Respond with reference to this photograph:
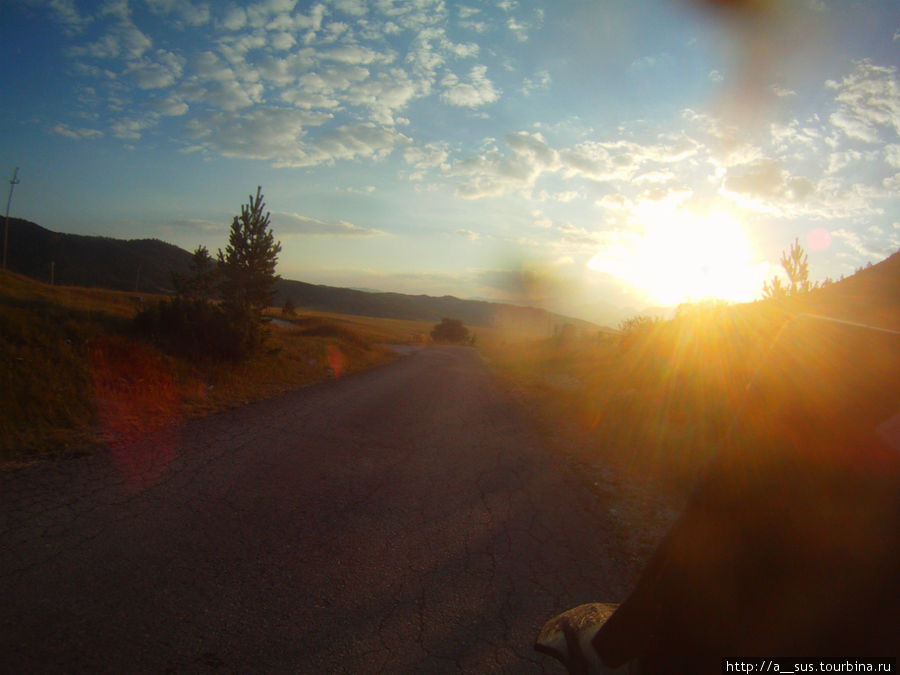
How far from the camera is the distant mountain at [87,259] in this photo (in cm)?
10431

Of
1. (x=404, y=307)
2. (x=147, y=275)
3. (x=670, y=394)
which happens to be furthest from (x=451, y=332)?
(x=404, y=307)

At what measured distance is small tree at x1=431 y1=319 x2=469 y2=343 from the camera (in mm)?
82469

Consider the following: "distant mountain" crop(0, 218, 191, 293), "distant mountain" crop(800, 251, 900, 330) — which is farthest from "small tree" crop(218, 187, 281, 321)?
"distant mountain" crop(0, 218, 191, 293)

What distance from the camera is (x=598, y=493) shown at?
6906 mm

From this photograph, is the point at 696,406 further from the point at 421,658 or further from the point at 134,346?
the point at 134,346

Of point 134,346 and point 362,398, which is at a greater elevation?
point 134,346

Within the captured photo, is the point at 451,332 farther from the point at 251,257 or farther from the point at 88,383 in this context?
the point at 88,383

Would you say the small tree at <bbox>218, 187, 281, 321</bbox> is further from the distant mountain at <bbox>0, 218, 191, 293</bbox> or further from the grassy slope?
the distant mountain at <bbox>0, 218, 191, 293</bbox>

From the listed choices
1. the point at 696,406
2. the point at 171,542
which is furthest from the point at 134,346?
the point at 696,406

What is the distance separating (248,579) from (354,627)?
0.94 meters

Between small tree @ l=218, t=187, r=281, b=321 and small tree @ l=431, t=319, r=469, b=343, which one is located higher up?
Answer: small tree @ l=218, t=187, r=281, b=321

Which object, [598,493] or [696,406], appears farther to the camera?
[696,406]

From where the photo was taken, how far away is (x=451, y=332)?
274 feet

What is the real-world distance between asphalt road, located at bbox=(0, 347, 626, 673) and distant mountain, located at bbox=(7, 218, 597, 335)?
72.9m
